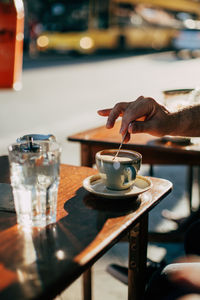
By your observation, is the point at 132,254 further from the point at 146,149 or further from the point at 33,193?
the point at 146,149

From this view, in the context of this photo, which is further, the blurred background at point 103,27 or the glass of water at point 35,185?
the blurred background at point 103,27

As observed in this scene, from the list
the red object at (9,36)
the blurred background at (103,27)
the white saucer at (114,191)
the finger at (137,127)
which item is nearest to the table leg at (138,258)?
the white saucer at (114,191)

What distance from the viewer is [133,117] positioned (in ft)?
3.99

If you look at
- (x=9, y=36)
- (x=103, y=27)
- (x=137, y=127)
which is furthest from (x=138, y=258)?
(x=103, y=27)

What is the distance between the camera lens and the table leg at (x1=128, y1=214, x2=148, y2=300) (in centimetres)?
121

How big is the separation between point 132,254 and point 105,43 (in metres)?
16.7

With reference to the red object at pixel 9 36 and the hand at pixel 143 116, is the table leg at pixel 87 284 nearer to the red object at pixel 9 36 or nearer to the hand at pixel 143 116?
the hand at pixel 143 116

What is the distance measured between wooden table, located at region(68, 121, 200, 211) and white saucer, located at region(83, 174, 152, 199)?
602mm

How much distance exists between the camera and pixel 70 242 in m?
0.89

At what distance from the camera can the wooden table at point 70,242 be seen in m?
0.75

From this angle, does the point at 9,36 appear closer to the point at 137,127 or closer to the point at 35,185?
the point at 137,127

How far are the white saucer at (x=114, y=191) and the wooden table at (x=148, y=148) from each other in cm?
60

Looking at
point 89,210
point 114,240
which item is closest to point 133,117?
point 89,210

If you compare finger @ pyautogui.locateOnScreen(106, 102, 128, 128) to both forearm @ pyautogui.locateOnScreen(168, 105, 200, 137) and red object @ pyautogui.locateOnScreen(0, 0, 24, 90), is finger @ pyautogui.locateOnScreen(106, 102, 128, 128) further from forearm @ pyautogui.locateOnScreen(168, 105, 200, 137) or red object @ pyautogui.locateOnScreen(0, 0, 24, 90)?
red object @ pyautogui.locateOnScreen(0, 0, 24, 90)
